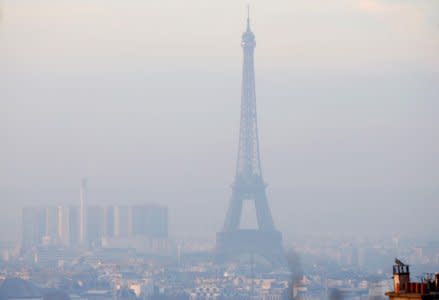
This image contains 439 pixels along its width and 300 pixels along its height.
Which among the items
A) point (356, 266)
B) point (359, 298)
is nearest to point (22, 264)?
point (356, 266)

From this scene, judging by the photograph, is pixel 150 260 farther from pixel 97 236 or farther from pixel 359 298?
pixel 359 298

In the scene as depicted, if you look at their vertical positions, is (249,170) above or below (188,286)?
above

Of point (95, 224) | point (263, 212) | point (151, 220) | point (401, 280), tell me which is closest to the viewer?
point (401, 280)

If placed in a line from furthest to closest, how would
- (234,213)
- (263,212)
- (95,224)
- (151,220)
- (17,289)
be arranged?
(95,224)
(151,220)
(234,213)
(263,212)
(17,289)

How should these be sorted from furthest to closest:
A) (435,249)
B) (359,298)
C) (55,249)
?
1. (55,249)
2. (359,298)
3. (435,249)

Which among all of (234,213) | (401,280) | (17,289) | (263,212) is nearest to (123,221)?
(234,213)

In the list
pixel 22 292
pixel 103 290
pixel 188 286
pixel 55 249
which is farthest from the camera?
pixel 55 249

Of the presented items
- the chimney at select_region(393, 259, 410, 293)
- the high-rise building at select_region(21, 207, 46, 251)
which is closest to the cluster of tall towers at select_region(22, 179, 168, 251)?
the high-rise building at select_region(21, 207, 46, 251)

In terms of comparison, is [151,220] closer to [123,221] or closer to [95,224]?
[123,221]

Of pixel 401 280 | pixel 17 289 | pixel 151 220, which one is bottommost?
pixel 401 280
